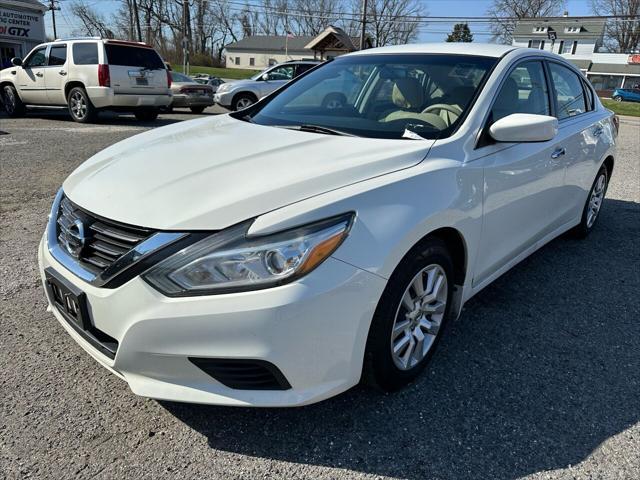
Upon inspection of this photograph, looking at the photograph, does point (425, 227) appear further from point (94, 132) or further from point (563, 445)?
point (94, 132)

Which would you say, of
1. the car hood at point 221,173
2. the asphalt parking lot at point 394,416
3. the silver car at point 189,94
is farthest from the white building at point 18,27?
the car hood at point 221,173

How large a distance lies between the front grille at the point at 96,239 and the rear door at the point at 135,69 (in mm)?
10147

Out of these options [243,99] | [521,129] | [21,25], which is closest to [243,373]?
[521,129]

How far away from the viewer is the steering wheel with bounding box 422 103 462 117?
2.77 meters

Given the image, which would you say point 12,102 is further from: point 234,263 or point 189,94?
point 234,263

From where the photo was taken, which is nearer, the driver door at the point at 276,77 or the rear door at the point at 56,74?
the rear door at the point at 56,74

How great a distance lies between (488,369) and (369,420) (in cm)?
80

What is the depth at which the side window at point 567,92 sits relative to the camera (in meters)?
3.74

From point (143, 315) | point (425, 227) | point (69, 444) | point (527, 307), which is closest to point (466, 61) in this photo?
point (425, 227)

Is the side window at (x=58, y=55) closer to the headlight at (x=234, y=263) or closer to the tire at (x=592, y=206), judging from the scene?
the tire at (x=592, y=206)

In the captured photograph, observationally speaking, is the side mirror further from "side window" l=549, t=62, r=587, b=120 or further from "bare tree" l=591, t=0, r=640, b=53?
"bare tree" l=591, t=0, r=640, b=53

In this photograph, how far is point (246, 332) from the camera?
1797 millimetres

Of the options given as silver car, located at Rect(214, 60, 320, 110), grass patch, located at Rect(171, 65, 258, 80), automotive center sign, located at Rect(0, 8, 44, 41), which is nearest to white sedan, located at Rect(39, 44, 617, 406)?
silver car, located at Rect(214, 60, 320, 110)

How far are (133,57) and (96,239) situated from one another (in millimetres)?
10892
